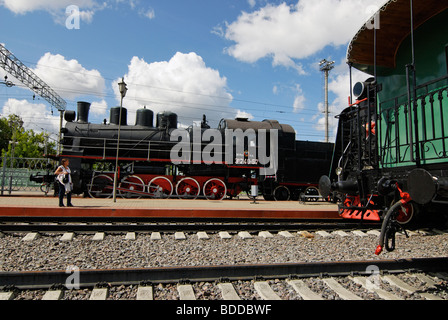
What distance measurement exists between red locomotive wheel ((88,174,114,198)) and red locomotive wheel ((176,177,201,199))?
2.66 m

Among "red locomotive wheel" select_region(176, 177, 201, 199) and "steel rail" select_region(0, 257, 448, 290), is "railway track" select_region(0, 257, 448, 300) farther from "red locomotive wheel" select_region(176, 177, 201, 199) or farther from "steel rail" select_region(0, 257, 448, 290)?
"red locomotive wheel" select_region(176, 177, 201, 199)

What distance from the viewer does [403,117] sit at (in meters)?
4.64

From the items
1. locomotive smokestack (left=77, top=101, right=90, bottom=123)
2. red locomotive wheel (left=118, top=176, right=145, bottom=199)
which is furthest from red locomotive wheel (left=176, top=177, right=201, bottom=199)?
locomotive smokestack (left=77, top=101, right=90, bottom=123)

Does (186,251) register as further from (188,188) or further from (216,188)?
(216,188)

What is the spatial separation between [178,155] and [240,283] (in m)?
9.80

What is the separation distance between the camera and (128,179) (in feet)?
39.2

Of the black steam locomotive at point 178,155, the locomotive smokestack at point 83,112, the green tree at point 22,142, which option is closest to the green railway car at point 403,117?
the black steam locomotive at point 178,155

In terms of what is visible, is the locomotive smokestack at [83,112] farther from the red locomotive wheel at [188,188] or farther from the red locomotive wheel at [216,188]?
the red locomotive wheel at [216,188]

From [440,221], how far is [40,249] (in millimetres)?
7560

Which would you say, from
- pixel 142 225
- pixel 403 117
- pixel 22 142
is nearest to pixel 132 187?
pixel 142 225
